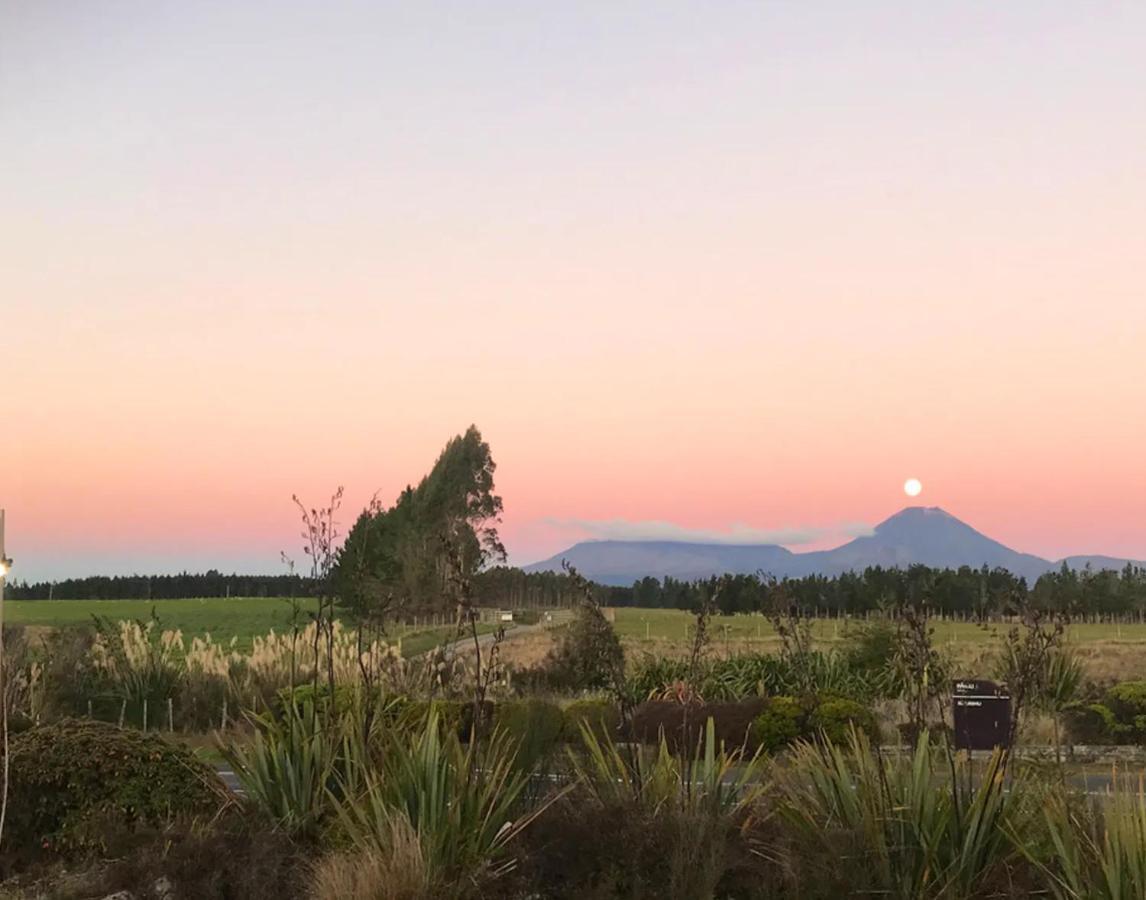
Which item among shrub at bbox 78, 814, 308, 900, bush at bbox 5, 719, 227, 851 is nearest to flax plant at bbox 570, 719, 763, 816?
shrub at bbox 78, 814, 308, 900

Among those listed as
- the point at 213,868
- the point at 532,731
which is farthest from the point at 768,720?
the point at 213,868

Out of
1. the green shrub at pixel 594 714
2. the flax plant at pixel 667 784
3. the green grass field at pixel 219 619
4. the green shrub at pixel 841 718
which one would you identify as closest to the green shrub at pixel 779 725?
the green shrub at pixel 841 718

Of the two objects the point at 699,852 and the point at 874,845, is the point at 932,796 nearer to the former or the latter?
the point at 874,845

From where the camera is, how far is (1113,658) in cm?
3678

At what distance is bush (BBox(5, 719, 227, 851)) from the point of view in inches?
322

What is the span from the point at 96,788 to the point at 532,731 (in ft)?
10.7

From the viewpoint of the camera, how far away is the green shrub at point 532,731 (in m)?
8.44

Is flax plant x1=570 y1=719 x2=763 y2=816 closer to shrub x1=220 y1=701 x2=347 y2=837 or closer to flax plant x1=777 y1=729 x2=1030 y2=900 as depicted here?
flax plant x1=777 y1=729 x2=1030 y2=900

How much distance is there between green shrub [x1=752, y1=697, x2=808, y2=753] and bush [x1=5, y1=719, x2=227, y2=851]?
10327 mm

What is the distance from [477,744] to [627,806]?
3.48ft

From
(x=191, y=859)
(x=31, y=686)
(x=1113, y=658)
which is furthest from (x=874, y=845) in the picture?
(x=1113, y=658)

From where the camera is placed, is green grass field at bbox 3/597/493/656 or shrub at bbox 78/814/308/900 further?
green grass field at bbox 3/597/493/656

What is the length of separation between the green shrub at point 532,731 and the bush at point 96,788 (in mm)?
2187

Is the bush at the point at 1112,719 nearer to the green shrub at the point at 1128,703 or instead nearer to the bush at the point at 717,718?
the green shrub at the point at 1128,703
